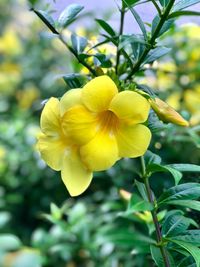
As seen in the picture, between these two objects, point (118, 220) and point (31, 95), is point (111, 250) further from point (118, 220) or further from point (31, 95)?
point (31, 95)

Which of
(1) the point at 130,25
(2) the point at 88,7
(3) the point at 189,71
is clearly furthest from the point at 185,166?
(3) the point at 189,71

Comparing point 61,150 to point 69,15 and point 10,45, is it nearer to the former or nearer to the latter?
point 69,15

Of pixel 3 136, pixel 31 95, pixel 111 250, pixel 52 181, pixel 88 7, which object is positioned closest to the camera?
pixel 88 7

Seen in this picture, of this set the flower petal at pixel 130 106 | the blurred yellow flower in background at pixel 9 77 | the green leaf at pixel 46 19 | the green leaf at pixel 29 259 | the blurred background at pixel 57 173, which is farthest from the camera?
the blurred yellow flower in background at pixel 9 77

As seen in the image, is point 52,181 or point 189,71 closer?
point 189,71

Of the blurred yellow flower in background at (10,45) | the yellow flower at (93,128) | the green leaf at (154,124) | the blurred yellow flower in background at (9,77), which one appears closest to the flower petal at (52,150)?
the yellow flower at (93,128)

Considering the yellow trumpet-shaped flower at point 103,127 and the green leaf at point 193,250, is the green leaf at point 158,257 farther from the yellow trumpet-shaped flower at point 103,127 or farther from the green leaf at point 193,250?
the yellow trumpet-shaped flower at point 103,127

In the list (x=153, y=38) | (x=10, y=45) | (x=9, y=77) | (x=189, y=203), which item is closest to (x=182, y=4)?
(x=153, y=38)

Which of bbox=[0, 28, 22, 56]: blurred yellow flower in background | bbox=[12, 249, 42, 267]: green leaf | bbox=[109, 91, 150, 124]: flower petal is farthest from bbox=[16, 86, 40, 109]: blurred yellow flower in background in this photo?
bbox=[109, 91, 150, 124]: flower petal
